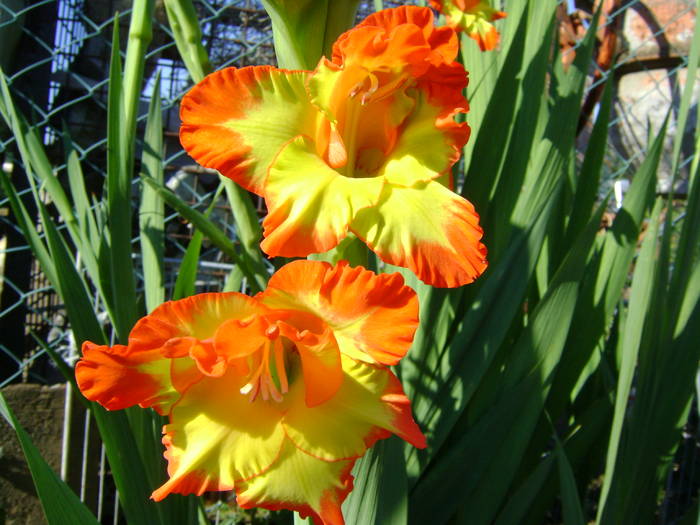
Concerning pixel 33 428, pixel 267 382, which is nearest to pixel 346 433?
pixel 267 382

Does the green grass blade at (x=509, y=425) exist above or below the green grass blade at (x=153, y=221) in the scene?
below

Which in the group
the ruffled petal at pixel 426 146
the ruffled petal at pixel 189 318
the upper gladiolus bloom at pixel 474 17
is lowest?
the ruffled petal at pixel 189 318

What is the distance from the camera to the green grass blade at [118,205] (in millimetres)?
719

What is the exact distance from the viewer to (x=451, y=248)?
419 mm

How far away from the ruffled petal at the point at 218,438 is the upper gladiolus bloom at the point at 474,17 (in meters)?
0.65

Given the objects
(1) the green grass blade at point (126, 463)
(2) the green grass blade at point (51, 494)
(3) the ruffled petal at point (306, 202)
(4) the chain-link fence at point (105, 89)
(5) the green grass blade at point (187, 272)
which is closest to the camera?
(3) the ruffled petal at point (306, 202)

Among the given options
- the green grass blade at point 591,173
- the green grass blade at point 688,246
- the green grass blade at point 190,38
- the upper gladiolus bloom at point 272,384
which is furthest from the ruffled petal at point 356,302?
the green grass blade at point 591,173

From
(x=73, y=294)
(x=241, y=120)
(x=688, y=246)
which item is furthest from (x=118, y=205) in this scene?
(x=688, y=246)

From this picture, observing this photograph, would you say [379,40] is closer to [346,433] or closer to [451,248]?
[451,248]

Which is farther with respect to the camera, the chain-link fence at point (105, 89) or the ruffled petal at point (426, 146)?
the chain-link fence at point (105, 89)

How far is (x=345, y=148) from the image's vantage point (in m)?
0.51

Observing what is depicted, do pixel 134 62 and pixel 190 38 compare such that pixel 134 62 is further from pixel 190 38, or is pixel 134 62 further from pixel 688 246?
pixel 688 246

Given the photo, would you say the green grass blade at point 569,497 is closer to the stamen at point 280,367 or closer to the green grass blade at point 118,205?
the stamen at point 280,367

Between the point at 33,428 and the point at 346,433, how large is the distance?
1341mm
